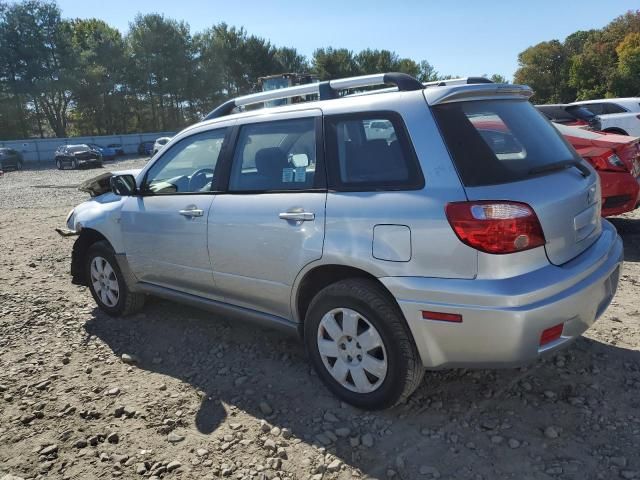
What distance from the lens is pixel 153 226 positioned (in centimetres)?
399

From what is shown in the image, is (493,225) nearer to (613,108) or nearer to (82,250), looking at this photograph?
(82,250)

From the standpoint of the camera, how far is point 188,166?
4008 millimetres

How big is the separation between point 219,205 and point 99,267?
6.05ft

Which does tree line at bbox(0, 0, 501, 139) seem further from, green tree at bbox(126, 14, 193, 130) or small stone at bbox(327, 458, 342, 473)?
small stone at bbox(327, 458, 342, 473)

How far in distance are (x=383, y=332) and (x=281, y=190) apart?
1.09 meters

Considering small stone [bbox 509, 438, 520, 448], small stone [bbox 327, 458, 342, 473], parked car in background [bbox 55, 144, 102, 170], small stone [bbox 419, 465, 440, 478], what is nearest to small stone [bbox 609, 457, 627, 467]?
small stone [bbox 509, 438, 520, 448]

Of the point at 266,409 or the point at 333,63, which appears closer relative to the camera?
the point at 266,409

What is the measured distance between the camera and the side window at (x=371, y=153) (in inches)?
104

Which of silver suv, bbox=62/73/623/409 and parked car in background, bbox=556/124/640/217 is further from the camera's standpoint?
parked car in background, bbox=556/124/640/217

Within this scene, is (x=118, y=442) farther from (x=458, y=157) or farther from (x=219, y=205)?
(x=458, y=157)

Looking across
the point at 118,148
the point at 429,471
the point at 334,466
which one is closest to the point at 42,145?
the point at 118,148

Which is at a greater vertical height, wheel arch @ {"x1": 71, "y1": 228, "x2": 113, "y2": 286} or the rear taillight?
the rear taillight

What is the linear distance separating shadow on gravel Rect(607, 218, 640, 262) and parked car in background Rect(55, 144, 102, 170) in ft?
95.6

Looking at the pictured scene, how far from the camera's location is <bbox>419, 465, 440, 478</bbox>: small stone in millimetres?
2434
